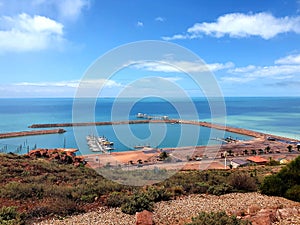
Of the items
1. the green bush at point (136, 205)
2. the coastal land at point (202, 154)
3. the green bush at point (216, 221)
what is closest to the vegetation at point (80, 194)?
the green bush at point (136, 205)

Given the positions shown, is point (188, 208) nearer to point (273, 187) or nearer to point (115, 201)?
point (115, 201)

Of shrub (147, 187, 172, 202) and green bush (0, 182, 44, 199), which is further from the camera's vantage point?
shrub (147, 187, 172, 202)

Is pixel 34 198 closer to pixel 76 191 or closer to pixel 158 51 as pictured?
pixel 76 191

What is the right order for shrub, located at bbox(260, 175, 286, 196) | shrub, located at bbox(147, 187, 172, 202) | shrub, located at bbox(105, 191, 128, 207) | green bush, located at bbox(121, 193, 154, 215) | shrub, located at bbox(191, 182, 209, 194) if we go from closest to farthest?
green bush, located at bbox(121, 193, 154, 215), shrub, located at bbox(105, 191, 128, 207), shrub, located at bbox(147, 187, 172, 202), shrub, located at bbox(260, 175, 286, 196), shrub, located at bbox(191, 182, 209, 194)

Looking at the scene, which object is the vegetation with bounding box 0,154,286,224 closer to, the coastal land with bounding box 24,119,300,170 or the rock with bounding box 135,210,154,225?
the rock with bounding box 135,210,154,225

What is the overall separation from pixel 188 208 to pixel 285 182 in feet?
13.1

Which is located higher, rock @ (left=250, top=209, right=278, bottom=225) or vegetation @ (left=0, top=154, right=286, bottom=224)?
rock @ (left=250, top=209, right=278, bottom=225)

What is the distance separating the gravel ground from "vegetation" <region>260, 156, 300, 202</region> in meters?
0.39

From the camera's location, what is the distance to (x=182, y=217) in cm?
615

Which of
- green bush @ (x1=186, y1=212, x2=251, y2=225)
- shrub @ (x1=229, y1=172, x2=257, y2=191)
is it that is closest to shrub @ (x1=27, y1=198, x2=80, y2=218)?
green bush @ (x1=186, y1=212, x2=251, y2=225)

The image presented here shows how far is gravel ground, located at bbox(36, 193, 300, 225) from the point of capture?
579cm

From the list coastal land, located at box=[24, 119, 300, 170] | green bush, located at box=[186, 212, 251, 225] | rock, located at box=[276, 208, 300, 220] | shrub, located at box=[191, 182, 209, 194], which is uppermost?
green bush, located at box=[186, 212, 251, 225]

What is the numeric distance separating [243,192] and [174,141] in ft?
144

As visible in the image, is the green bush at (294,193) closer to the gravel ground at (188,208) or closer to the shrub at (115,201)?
the gravel ground at (188,208)
